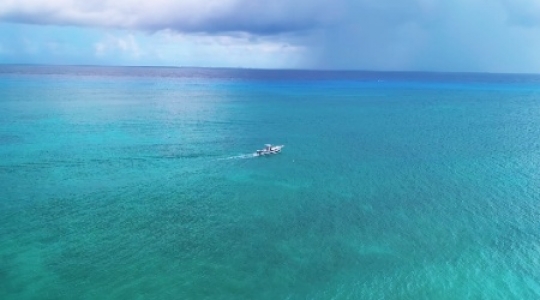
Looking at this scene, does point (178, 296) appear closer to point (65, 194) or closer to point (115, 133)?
point (65, 194)

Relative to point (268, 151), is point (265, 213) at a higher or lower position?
lower

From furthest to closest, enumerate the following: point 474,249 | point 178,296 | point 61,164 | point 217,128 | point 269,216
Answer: point 217,128
point 61,164
point 269,216
point 474,249
point 178,296

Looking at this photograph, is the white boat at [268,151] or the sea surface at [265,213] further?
the white boat at [268,151]

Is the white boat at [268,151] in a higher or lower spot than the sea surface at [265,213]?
higher

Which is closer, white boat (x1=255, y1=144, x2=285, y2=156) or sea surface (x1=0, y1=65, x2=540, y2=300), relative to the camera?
sea surface (x1=0, y1=65, x2=540, y2=300)

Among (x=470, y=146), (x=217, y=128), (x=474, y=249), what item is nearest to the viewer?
(x=474, y=249)

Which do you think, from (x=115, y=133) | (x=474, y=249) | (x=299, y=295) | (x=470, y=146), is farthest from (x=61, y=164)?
(x=470, y=146)

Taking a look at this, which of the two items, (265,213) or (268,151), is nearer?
(265,213)

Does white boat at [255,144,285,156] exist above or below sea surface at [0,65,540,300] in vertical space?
above
